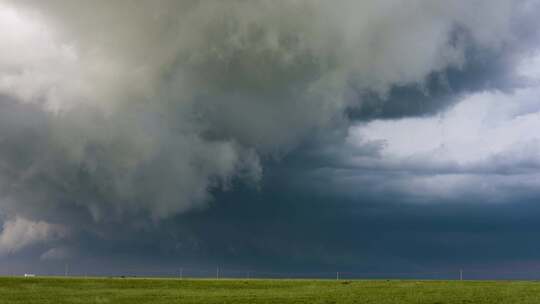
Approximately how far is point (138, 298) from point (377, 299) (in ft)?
101

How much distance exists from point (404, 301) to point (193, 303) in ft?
82.0

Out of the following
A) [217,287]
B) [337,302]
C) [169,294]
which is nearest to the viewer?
[337,302]

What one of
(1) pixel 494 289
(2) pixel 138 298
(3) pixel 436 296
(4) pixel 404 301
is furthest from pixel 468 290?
(2) pixel 138 298

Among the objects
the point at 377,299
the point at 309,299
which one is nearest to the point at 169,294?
the point at 309,299

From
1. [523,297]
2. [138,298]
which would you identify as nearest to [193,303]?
[138,298]

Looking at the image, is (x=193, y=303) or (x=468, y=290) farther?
(x=468, y=290)

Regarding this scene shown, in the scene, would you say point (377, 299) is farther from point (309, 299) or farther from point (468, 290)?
point (468, 290)

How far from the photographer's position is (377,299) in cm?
7538

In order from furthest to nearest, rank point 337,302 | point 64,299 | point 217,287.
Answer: point 217,287 → point 64,299 → point 337,302

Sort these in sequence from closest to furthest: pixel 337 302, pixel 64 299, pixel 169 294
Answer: pixel 337 302, pixel 64 299, pixel 169 294

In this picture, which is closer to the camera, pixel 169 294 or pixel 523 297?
pixel 523 297

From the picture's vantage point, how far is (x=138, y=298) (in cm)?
8062

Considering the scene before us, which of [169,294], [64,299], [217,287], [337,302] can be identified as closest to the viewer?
[337,302]

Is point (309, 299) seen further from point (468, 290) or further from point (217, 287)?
point (217, 287)
